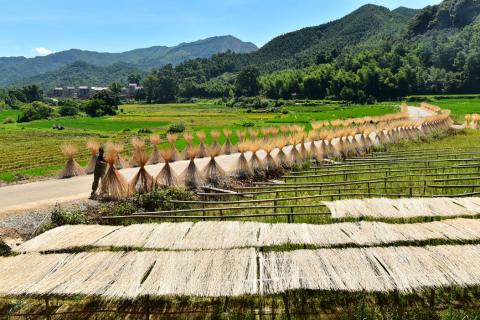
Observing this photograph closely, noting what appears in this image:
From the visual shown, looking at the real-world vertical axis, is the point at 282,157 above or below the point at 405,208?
below

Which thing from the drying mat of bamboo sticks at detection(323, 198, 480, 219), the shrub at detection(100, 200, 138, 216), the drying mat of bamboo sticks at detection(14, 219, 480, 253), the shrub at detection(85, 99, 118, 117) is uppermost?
the drying mat of bamboo sticks at detection(14, 219, 480, 253)

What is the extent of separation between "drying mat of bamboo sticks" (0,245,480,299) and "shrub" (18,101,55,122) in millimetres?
49008

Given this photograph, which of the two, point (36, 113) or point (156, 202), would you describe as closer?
point (156, 202)

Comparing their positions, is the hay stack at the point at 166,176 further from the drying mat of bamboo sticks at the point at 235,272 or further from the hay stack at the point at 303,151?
the hay stack at the point at 303,151

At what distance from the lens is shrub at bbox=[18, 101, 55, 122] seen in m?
49.6

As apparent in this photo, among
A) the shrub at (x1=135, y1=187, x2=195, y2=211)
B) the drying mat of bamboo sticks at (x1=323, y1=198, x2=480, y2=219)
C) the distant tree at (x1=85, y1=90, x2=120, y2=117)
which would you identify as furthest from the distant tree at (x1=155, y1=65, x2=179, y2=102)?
the drying mat of bamboo sticks at (x1=323, y1=198, x2=480, y2=219)

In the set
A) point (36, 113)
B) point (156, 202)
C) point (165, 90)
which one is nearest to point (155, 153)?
point (156, 202)

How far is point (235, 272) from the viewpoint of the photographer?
5.61 meters

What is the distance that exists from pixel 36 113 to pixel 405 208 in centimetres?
5108

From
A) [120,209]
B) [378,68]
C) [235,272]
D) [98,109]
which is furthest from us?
[378,68]

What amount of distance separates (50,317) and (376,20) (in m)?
152

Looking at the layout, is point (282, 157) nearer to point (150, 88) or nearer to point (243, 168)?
point (243, 168)

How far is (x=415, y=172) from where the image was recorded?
1488 cm

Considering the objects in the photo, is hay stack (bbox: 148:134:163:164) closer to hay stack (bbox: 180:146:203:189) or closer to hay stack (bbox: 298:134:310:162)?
hay stack (bbox: 180:146:203:189)
